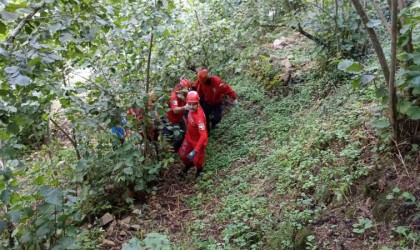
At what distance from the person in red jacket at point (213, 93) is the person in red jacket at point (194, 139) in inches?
37.0

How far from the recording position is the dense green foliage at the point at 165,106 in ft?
9.99

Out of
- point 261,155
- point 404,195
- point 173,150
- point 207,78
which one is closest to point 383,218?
point 404,195

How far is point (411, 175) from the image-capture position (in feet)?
11.0

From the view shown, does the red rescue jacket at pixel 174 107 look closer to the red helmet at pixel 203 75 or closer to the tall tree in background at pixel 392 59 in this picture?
the red helmet at pixel 203 75

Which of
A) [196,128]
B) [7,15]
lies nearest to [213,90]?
[196,128]

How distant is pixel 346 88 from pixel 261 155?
1636 millimetres

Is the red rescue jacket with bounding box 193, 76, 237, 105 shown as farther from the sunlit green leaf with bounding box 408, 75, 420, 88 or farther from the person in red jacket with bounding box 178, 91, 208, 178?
the sunlit green leaf with bounding box 408, 75, 420, 88

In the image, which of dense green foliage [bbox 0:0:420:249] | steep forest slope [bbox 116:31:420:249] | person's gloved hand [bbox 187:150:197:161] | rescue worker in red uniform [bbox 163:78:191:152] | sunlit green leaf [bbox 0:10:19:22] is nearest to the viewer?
sunlit green leaf [bbox 0:10:19:22]

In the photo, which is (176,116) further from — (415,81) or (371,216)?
(415,81)

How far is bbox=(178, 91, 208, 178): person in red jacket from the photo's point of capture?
5.72m

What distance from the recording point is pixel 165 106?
5.46 metres

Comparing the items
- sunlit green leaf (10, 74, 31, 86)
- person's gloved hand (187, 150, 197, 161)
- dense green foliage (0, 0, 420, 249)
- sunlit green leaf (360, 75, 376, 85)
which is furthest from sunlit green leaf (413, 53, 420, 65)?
person's gloved hand (187, 150, 197, 161)

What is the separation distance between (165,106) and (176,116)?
2.65 ft

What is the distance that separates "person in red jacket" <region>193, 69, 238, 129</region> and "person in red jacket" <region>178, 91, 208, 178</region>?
94cm
